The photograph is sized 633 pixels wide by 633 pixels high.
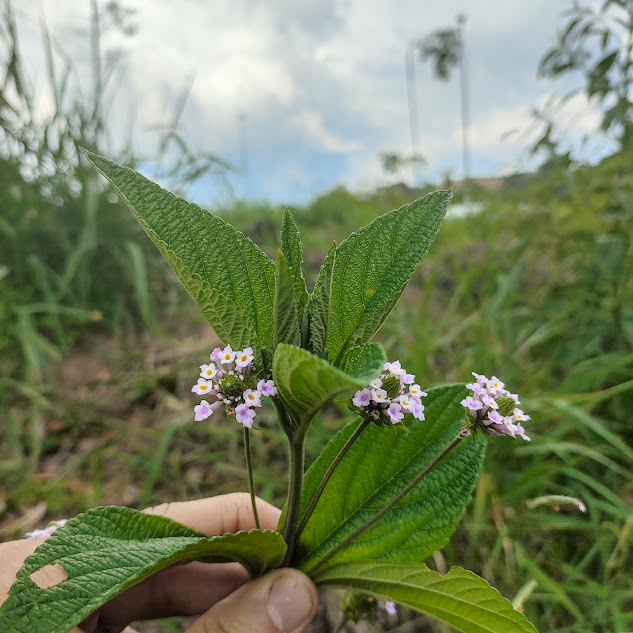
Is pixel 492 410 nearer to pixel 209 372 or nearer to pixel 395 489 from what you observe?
pixel 395 489

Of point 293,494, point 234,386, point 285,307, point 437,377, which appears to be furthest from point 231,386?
point 437,377

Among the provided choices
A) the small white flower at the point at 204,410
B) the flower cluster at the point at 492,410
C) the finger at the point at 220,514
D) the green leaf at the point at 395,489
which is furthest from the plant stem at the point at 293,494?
the finger at the point at 220,514

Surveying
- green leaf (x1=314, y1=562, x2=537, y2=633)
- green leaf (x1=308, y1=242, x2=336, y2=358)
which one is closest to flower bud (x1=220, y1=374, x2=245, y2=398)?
green leaf (x1=308, y1=242, x2=336, y2=358)

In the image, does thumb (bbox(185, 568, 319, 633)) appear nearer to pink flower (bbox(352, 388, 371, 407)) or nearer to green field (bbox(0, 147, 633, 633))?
pink flower (bbox(352, 388, 371, 407))

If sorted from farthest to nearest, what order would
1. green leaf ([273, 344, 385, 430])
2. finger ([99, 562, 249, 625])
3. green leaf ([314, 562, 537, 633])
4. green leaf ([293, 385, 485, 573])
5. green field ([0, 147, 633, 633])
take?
green field ([0, 147, 633, 633]) → finger ([99, 562, 249, 625]) → green leaf ([293, 385, 485, 573]) → green leaf ([314, 562, 537, 633]) → green leaf ([273, 344, 385, 430])

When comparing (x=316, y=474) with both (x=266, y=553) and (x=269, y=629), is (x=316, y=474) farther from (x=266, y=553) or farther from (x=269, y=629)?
(x=269, y=629)

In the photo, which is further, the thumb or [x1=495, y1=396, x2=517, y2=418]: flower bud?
the thumb
